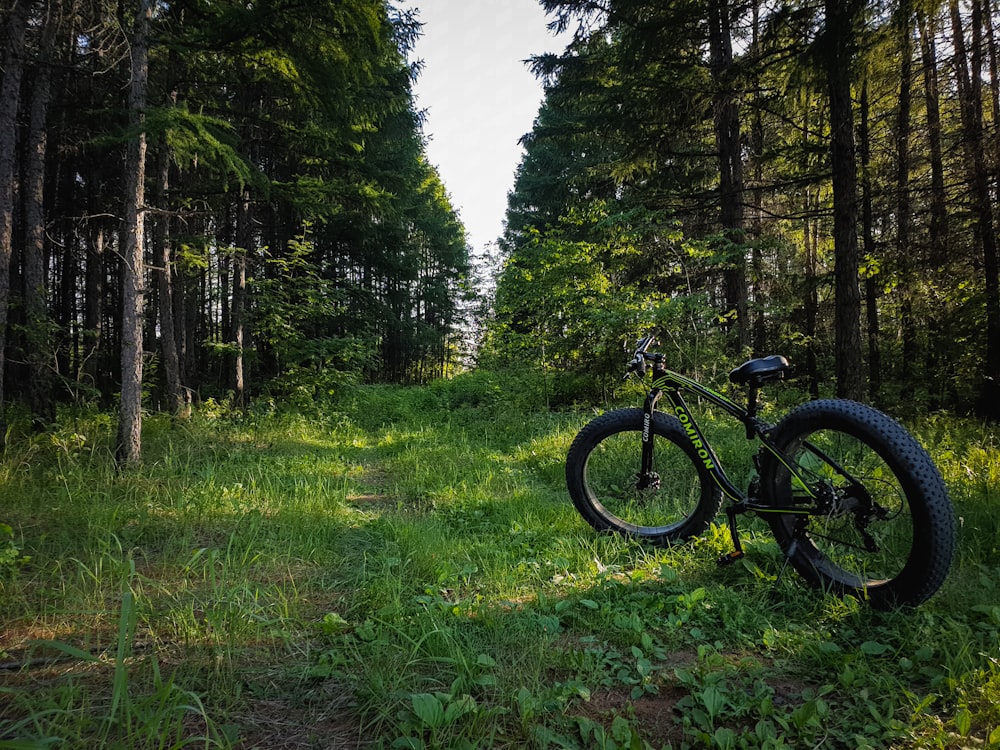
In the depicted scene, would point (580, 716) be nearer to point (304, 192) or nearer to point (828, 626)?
point (828, 626)

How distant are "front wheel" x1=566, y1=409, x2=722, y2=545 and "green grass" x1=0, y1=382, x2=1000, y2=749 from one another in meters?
0.17

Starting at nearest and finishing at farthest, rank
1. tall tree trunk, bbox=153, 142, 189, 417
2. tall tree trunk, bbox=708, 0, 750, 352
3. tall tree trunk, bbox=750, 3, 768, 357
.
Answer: tall tree trunk, bbox=750, 3, 768, 357, tall tree trunk, bbox=153, 142, 189, 417, tall tree trunk, bbox=708, 0, 750, 352

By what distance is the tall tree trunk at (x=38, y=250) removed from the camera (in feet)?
19.3

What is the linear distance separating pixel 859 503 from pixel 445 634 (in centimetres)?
212

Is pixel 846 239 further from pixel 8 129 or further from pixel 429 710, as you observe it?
pixel 8 129

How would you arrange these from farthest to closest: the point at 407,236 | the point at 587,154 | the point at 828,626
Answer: the point at 407,236, the point at 587,154, the point at 828,626

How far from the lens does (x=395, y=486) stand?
4578mm

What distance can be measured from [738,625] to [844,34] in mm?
5714

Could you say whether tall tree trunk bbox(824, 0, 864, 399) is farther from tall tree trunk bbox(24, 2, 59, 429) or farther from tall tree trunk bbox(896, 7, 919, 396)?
tall tree trunk bbox(24, 2, 59, 429)

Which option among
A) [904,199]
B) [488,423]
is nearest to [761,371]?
A: [488,423]

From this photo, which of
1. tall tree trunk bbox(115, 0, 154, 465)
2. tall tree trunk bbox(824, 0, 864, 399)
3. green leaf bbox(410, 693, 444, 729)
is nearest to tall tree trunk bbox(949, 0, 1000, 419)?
tall tree trunk bbox(824, 0, 864, 399)

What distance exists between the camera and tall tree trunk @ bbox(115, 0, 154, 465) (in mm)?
4621

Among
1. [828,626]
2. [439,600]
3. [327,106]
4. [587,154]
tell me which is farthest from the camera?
[587,154]

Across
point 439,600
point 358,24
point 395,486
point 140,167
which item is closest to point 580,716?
point 439,600
